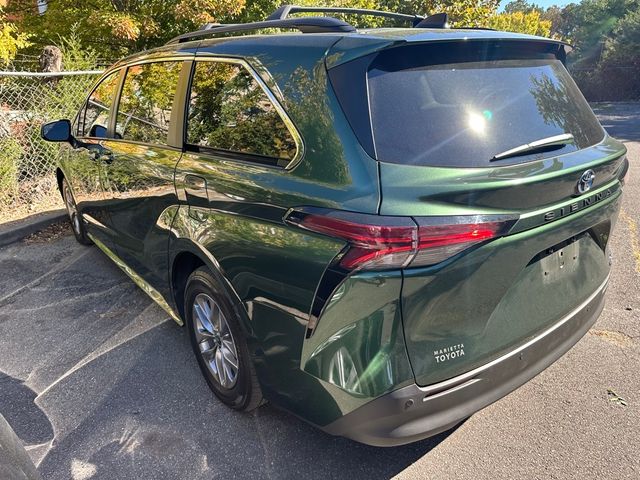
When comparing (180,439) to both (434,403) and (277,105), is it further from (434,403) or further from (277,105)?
(277,105)

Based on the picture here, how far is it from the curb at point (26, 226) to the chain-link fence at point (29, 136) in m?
0.32

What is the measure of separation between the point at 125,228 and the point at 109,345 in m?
0.81

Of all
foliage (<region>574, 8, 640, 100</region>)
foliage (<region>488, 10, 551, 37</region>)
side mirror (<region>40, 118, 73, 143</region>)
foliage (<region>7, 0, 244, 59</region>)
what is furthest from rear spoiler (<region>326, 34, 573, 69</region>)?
foliage (<region>488, 10, 551, 37</region>)

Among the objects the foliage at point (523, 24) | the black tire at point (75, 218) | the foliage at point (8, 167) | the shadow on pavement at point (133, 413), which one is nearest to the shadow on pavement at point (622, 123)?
the black tire at point (75, 218)

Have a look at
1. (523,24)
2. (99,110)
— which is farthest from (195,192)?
(523,24)

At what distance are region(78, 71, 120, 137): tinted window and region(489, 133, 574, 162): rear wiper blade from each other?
9.98 feet

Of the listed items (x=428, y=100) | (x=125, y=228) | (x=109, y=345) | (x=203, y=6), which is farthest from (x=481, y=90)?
(x=203, y=6)

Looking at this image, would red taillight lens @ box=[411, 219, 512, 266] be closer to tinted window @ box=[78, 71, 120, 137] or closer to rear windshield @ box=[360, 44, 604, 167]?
rear windshield @ box=[360, 44, 604, 167]

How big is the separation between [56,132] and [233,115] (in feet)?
8.90

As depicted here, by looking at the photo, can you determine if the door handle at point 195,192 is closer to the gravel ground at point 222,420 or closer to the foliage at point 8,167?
the gravel ground at point 222,420

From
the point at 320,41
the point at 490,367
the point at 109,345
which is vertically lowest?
the point at 109,345

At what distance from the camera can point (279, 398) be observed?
2.14m

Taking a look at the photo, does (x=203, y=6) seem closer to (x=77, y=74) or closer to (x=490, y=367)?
(x=77, y=74)

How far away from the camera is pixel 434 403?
5.94 ft
